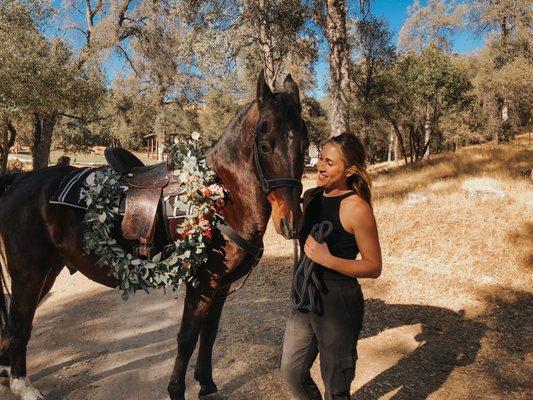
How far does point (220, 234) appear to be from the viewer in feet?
9.53

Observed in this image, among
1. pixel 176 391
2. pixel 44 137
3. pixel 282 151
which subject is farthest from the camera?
pixel 44 137

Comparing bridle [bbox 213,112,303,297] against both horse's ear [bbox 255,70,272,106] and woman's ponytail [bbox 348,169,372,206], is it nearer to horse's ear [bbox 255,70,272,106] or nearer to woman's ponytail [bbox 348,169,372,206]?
horse's ear [bbox 255,70,272,106]

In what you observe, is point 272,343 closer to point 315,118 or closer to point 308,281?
point 308,281

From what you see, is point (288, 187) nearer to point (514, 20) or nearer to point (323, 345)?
point (323, 345)

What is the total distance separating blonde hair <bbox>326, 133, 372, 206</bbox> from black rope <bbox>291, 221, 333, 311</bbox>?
0.95 ft

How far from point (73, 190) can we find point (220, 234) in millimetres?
1393

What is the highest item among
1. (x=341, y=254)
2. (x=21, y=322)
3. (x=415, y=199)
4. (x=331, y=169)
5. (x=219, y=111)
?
(x=219, y=111)

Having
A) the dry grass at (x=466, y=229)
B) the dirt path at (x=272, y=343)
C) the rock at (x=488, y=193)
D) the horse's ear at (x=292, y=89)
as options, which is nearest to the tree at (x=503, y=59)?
the dry grass at (x=466, y=229)

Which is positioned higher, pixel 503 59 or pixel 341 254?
pixel 503 59

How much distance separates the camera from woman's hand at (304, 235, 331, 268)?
2.15 meters

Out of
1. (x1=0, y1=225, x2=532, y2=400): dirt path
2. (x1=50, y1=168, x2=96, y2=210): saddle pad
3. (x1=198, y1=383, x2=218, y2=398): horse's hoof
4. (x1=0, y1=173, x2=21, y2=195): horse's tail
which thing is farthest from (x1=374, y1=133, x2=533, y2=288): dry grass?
(x1=0, y1=173, x2=21, y2=195): horse's tail

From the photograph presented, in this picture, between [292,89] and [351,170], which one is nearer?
[351,170]

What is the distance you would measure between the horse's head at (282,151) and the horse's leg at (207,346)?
1245 millimetres

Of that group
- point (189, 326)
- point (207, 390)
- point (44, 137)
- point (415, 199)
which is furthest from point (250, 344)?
point (44, 137)
